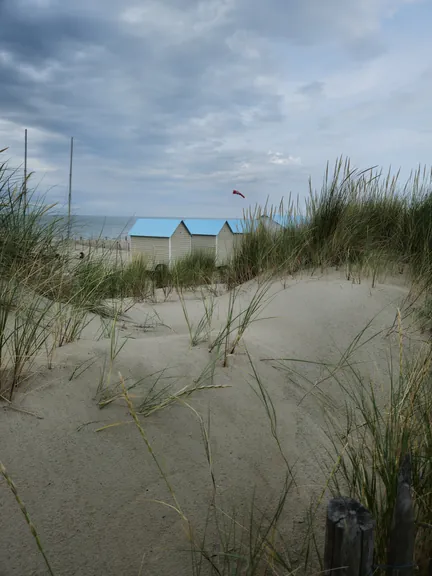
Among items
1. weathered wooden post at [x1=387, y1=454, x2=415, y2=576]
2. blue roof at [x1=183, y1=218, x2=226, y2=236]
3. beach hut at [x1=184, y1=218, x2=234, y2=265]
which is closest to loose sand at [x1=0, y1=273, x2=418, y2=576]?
weathered wooden post at [x1=387, y1=454, x2=415, y2=576]

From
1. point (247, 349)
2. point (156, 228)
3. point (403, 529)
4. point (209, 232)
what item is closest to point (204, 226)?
point (209, 232)

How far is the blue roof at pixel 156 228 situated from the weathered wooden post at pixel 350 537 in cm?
1237

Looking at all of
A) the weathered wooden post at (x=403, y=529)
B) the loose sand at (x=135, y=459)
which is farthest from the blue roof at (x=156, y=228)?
the weathered wooden post at (x=403, y=529)

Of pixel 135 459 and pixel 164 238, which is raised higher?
pixel 164 238

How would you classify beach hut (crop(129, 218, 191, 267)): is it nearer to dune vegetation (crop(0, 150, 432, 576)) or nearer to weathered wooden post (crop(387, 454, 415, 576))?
dune vegetation (crop(0, 150, 432, 576))

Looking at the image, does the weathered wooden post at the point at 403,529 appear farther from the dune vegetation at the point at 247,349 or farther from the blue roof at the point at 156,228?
the blue roof at the point at 156,228

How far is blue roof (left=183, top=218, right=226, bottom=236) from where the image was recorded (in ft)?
45.3

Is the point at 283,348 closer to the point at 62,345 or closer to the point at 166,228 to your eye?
the point at 62,345

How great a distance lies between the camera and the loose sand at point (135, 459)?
1.58 meters

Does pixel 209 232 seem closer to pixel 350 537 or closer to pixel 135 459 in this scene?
pixel 135 459

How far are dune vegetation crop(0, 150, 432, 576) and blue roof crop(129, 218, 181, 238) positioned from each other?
21.3ft

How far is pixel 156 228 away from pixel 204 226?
148 cm

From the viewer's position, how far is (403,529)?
1.13 m

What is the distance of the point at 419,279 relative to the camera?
4.37 metres
